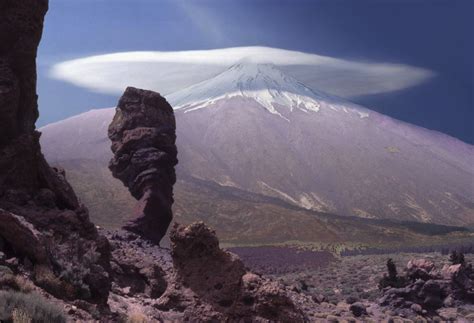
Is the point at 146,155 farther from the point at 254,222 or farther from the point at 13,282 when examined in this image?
the point at 254,222

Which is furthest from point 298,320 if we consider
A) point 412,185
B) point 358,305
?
point 412,185

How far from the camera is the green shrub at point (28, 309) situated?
638 centimetres

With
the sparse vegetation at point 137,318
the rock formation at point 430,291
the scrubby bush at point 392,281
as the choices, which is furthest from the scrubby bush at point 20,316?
the scrubby bush at point 392,281

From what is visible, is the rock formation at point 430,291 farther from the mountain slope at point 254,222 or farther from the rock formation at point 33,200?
the mountain slope at point 254,222

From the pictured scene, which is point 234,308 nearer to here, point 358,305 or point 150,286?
point 150,286

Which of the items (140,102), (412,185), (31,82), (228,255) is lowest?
(228,255)

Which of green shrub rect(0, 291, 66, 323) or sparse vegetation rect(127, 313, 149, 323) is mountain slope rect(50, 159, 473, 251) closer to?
sparse vegetation rect(127, 313, 149, 323)

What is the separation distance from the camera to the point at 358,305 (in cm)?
2119

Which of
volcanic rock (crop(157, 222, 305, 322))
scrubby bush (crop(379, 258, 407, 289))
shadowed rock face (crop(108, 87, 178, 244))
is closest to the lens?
volcanic rock (crop(157, 222, 305, 322))

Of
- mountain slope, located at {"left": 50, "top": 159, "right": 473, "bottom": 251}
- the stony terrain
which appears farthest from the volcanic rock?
mountain slope, located at {"left": 50, "top": 159, "right": 473, "bottom": 251}

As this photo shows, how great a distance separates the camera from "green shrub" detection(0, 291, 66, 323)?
251 inches

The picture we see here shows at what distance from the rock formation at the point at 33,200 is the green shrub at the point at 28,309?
5.14 ft

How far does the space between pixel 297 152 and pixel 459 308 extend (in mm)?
170989

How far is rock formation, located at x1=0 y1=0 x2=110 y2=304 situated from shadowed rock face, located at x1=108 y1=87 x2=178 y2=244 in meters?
11.3
